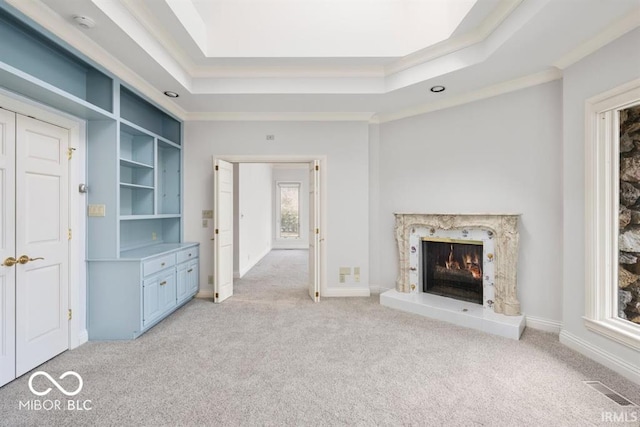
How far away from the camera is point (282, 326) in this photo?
331cm

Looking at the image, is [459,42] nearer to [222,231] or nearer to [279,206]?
Result: [222,231]

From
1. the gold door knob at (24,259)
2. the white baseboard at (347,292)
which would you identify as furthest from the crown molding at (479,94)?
the gold door knob at (24,259)

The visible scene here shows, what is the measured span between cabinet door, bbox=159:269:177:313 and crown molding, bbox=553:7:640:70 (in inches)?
186

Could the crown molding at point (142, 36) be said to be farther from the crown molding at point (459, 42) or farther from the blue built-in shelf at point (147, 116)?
the crown molding at point (459, 42)

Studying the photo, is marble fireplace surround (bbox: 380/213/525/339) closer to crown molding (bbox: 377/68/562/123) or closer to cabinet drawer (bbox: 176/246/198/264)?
crown molding (bbox: 377/68/562/123)

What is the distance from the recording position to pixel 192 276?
4.19 metres

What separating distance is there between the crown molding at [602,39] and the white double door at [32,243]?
185 inches

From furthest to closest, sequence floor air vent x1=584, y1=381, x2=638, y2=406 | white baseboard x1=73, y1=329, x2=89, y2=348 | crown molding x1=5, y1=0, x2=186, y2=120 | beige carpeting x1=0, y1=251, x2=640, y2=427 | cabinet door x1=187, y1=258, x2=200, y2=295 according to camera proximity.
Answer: cabinet door x1=187, y1=258, x2=200, y2=295
white baseboard x1=73, y1=329, x2=89, y2=348
crown molding x1=5, y1=0, x2=186, y2=120
floor air vent x1=584, y1=381, x2=638, y2=406
beige carpeting x1=0, y1=251, x2=640, y2=427

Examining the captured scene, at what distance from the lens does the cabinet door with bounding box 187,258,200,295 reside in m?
4.07

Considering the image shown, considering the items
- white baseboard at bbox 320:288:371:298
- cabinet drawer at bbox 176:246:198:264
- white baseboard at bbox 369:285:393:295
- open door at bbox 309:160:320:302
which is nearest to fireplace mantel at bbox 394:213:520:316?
white baseboard at bbox 369:285:393:295

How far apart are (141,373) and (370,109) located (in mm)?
3950

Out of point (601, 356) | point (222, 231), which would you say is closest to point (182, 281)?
point (222, 231)

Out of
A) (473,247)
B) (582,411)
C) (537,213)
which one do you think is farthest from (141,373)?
(537,213)

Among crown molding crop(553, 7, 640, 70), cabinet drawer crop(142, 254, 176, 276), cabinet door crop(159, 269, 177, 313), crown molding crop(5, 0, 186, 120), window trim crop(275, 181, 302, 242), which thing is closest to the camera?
crown molding crop(5, 0, 186, 120)
